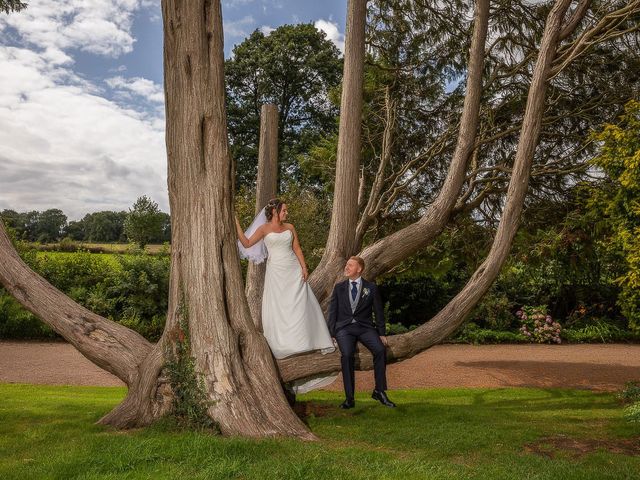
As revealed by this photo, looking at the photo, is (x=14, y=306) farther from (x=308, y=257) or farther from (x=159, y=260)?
(x=308, y=257)

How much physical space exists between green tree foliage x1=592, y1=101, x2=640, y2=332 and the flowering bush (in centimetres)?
569

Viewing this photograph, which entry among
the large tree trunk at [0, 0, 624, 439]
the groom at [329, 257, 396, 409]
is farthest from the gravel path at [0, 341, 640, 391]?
the large tree trunk at [0, 0, 624, 439]

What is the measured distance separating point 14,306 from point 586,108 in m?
14.6

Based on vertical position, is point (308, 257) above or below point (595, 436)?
above

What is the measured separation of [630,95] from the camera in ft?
40.0

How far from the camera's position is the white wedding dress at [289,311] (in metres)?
6.86

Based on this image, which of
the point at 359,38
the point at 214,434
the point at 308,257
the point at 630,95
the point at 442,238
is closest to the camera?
the point at 214,434

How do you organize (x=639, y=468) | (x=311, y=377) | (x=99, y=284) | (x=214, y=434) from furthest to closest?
(x=99, y=284), (x=311, y=377), (x=214, y=434), (x=639, y=468)

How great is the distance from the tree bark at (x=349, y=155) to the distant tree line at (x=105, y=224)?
737 inches

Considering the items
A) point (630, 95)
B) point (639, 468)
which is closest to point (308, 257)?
point (630, 95)

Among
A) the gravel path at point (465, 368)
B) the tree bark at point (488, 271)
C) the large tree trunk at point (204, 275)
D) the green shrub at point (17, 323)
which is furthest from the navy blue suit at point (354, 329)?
the green shrub at point (17, 323)

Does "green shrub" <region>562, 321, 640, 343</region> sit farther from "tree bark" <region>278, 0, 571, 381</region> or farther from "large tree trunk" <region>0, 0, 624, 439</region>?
"large tree trunk" <region>0, 0, 624, 439</region>

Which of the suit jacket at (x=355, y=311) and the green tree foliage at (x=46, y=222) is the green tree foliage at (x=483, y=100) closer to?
the suit jacket at (x=355, y=311)

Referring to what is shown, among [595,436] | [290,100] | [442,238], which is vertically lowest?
[595,436]
